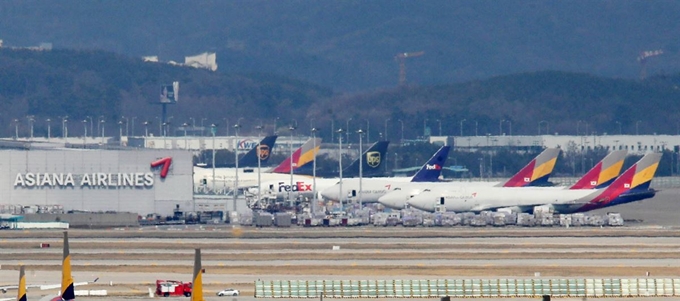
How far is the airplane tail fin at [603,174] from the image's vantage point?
12700 cm

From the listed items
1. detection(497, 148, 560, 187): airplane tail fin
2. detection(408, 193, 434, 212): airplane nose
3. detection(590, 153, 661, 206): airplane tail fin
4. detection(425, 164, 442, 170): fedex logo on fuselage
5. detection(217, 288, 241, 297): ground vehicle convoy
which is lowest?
detection(217, 288, 241, 297): ground vehicle convoy

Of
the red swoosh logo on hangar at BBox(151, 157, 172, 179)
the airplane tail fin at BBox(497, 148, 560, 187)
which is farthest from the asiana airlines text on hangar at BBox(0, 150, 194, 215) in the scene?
the airplane tail fin at BBox(497, 148, 560, 187)

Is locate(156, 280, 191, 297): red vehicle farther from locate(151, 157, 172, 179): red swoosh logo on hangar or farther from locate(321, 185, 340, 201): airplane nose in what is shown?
locate(321, 185, 340, 201): airplane nose

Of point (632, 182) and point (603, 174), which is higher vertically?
point (603, 174)

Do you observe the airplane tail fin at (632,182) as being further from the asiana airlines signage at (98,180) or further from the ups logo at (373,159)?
the ups logo at (373,159)

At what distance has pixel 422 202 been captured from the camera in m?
125

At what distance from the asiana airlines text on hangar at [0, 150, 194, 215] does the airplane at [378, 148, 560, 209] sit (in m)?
20.2

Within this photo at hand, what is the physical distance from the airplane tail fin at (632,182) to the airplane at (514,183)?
56.1ft

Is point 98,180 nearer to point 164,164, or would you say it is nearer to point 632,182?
point 164,164

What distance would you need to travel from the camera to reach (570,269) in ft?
256

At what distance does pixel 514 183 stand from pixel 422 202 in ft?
57.4

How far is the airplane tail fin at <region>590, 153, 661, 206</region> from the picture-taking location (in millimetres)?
117938

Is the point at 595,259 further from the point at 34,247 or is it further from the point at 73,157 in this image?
the point at 73,157

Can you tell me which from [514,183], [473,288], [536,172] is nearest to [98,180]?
[514,183]
